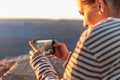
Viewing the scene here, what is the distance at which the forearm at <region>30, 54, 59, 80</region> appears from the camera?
2746mm

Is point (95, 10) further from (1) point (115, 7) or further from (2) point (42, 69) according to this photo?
(2) point (42, 69)

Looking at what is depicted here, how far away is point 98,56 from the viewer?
7.97 feet

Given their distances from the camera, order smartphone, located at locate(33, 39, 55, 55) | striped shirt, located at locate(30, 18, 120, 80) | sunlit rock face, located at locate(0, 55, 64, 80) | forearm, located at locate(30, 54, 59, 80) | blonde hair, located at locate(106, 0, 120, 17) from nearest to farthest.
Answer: striped shirt, located at locate(30, 18, 120, 80)
blonde hair, located at locate(106, 0, 120, 17)
forearm, located at locate(30, 54, 59, 80)
smartphone, located at locate(33, 39, 55, 55)
sunlit rock face, located at locate(0, 55, 64, 80)

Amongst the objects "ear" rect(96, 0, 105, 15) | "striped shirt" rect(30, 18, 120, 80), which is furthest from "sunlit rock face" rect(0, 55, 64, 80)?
"striped shirt" rect(30, 18, 120, 80)

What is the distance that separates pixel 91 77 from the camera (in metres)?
2.45

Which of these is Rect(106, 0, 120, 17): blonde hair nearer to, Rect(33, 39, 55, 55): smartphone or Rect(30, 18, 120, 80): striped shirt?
Rect(30, 18, 120, 80): striped shirt

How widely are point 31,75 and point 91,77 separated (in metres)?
7.46

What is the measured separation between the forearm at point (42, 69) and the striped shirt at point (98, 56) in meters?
0.26

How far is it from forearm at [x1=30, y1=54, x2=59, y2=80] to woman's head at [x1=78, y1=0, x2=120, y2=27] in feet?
1.11

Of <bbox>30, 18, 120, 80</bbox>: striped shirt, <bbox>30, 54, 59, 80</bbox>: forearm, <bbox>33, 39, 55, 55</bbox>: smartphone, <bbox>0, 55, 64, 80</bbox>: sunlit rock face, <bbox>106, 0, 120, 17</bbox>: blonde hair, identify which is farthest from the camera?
<bbox>0, 55, 64, 80</bbox>: sunlit rock face

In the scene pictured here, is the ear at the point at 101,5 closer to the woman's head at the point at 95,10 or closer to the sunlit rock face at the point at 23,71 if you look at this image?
the woman's head at the point at 95,10

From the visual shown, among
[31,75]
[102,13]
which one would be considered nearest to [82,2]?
[102,13]

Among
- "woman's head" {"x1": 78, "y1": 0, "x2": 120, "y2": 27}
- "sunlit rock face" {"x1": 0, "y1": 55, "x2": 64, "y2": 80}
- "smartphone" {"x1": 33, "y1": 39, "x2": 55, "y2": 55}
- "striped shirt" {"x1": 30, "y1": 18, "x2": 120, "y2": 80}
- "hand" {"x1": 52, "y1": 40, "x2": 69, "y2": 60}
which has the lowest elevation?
"sunlit rock face" {"x1": 0, "y1": 55, "x2": 64, "y2": 80}

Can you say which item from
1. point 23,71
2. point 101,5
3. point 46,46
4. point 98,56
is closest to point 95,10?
point 101,5
